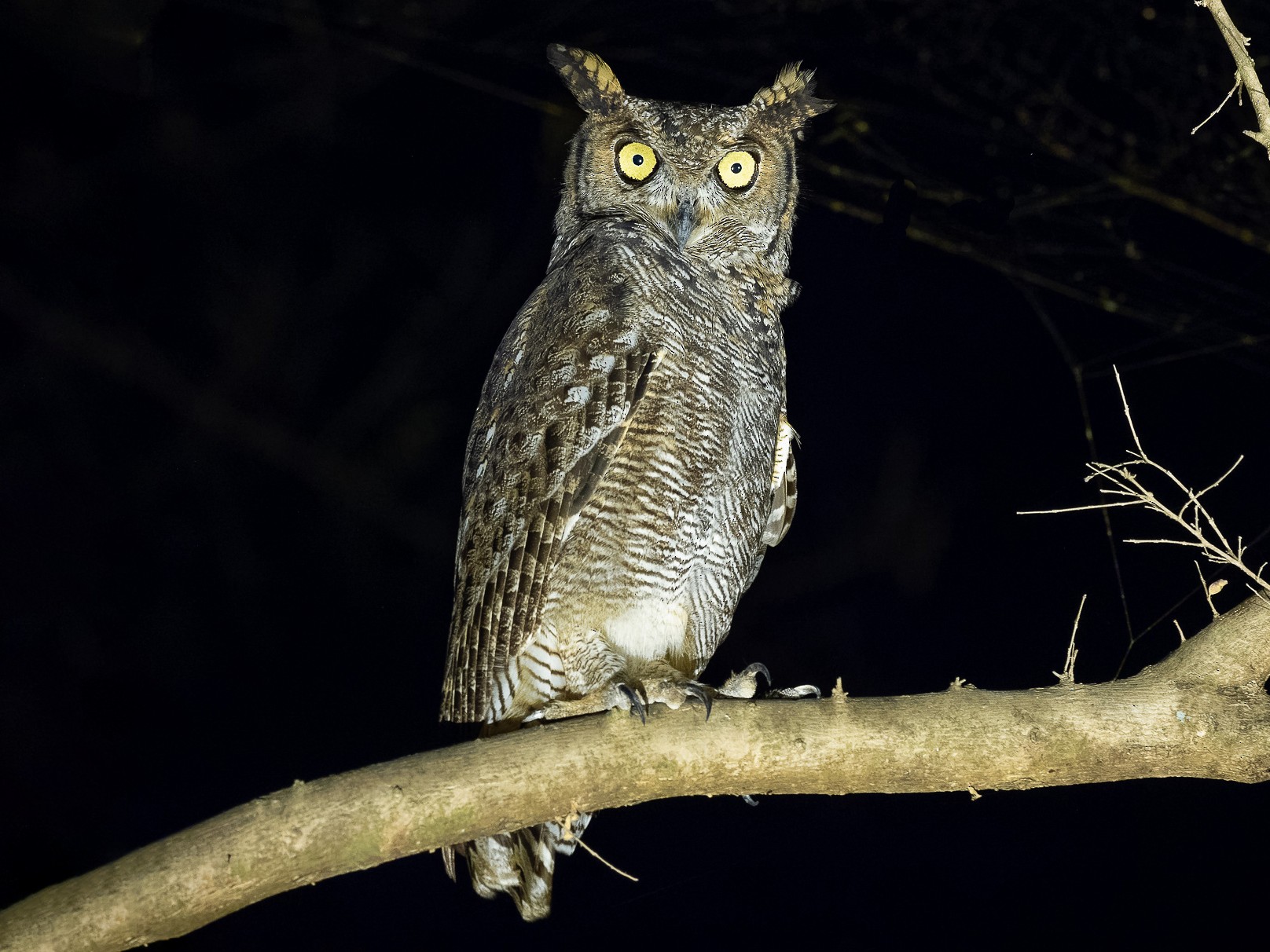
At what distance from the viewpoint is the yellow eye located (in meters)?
1.94

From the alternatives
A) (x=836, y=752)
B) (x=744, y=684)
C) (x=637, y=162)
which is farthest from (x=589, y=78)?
(x=836, y=752)

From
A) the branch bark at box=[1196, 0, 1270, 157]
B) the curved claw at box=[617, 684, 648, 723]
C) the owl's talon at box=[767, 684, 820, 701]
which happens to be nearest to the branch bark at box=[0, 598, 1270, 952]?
the curved claw at box=[617, 684, 648, 723]

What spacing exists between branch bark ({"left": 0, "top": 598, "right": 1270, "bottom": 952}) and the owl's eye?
3.35 feet

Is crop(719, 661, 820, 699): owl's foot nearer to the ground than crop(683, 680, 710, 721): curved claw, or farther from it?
nearer to the ground

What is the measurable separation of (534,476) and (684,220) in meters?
0.59

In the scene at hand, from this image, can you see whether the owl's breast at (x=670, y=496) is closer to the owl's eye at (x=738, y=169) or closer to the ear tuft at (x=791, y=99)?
the owl's eye at (x=738, y=169)

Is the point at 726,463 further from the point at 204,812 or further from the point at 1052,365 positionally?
the point at 204,812

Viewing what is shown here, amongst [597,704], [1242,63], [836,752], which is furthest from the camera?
[597,704]

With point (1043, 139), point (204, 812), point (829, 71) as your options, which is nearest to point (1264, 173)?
point (1043, 139)

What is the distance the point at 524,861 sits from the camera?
1.80m

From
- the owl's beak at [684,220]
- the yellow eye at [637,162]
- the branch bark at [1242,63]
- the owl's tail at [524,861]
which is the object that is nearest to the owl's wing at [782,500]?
the owl's beak at [684,220]

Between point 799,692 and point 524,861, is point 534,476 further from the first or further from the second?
point 524,861

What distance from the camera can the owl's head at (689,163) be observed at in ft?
6.29

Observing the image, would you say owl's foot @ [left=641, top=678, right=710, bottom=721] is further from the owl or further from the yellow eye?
the yellow eye
